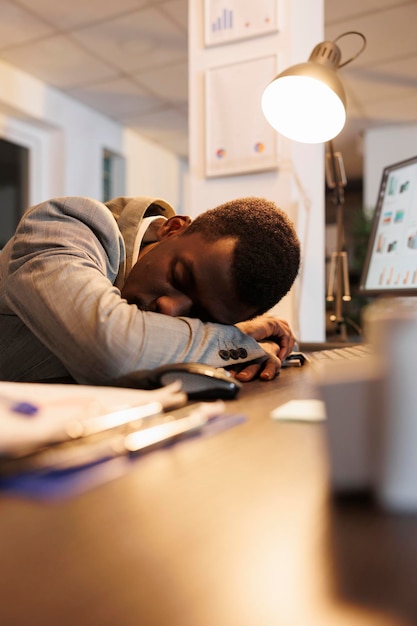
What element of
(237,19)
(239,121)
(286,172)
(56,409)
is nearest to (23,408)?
(56,409)

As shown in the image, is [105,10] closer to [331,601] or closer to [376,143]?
[376,143]

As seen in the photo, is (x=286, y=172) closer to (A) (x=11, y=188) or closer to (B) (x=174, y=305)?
(B) (x=174, y=305)

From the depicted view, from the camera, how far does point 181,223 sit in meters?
1.02

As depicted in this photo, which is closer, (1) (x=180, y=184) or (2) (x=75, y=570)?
(2) (x=75, y=570)

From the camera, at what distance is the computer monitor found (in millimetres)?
1444

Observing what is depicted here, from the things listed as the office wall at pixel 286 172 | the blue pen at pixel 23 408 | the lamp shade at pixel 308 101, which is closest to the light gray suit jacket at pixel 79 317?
the blue pen at pixel 23 408

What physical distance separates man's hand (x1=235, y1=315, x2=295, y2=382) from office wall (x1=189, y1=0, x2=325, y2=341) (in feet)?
2.80

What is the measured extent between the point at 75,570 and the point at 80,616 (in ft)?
0.10

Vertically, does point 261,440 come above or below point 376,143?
below

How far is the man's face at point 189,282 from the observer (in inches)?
32.0

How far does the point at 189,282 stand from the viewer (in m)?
0.84

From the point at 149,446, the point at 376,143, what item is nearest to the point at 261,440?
the point at 149,446

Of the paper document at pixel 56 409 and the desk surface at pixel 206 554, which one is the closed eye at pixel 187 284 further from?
the desk surface at pixel 206 554

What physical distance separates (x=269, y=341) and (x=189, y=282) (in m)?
0.22
